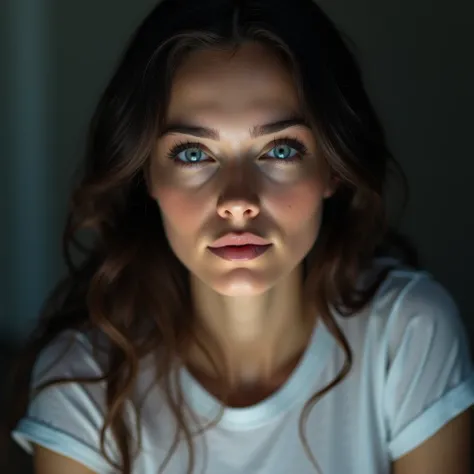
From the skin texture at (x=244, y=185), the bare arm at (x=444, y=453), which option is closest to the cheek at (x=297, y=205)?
Answer: the skin texture at (x=244, y=185)

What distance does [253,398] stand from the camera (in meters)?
1.16

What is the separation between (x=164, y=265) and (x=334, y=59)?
0.35 m

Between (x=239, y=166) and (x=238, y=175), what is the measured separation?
1cm

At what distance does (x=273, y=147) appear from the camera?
1030mm

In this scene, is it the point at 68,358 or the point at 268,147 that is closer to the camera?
the point at 268,147

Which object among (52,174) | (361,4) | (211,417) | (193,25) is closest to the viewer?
(193,25)

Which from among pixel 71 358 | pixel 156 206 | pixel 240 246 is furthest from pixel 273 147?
pixel 71 358

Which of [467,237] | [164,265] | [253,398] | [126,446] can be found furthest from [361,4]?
[126,446]

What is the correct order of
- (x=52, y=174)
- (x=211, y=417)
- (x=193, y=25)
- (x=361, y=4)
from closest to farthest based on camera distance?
(x=193, y=25) < (x=211, y=417) < (x=361, y=4) < (x=52, y=174)

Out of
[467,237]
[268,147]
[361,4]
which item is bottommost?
[467,237]

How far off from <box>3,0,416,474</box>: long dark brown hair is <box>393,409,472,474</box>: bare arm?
12 cm

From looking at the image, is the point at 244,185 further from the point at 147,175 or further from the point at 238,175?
the point at 147,175

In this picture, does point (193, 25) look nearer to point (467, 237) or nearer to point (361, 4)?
point (361, 4)

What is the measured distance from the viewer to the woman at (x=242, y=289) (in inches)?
40.3
